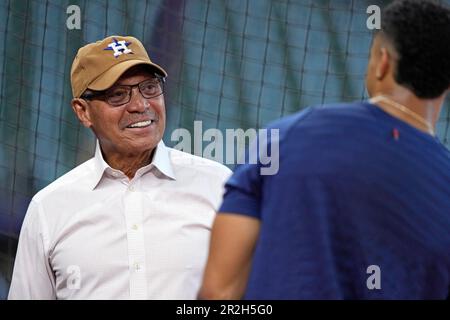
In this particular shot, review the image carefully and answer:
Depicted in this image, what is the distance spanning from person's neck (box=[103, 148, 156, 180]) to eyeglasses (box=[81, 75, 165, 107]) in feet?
0.43

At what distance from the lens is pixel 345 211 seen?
134 centimetres

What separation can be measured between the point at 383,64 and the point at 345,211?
0.83 feet

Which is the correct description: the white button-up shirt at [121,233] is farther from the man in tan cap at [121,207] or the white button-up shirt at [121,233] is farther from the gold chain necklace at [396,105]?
the gold chain necklace at [396,105]

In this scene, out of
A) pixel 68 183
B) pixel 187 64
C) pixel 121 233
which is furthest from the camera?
pixel 187 64

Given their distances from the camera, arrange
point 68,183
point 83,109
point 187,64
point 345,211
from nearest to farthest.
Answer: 1. point 345,211
2. point 68,183
3. point 83,109
4. point 187,64

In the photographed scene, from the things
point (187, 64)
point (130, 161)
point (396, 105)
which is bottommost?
point (187, 64)

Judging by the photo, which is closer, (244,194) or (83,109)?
(244,194)

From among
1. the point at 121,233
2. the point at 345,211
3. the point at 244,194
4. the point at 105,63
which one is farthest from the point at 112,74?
the point at 345,211

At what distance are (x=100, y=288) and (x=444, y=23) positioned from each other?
983mm

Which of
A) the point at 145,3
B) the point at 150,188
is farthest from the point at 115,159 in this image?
the point at 145,3

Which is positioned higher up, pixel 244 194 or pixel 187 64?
pixel 244 194

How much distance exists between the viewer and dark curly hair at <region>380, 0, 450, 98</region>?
1431 mm

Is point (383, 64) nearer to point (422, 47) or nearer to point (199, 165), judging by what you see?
point (422, 47)

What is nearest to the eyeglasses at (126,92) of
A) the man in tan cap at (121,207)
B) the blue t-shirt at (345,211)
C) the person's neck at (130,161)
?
the man in tan cap at (121,207)
